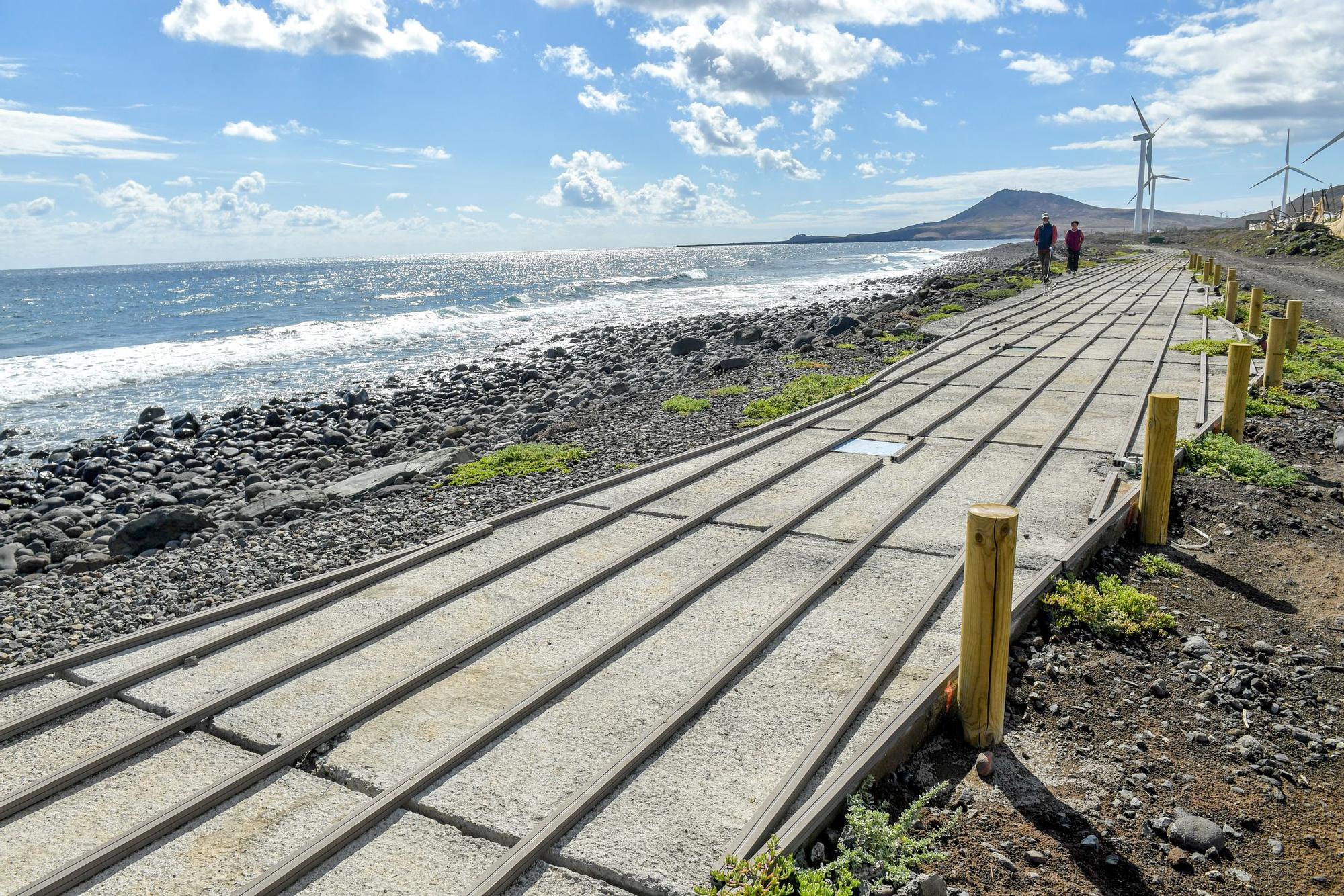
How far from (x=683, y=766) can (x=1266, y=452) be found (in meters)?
7.96

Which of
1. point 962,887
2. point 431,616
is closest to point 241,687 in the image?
point 431,616

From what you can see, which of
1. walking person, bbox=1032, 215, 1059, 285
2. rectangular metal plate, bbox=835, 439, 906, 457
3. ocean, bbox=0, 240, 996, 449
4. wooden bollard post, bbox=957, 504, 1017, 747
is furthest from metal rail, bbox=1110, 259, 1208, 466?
ocean, bbox=0, 240, 996, 449

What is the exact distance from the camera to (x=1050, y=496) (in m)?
7.25

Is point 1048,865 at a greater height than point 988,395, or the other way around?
point 988,395

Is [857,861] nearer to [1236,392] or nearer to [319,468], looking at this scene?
[1236,392]

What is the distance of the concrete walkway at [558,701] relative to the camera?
335 cm

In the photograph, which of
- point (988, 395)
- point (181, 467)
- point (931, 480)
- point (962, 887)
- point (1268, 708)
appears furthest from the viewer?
point (181, 467)

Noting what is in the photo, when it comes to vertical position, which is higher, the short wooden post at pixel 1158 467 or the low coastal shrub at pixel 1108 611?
the short wooden post at pixel 1158 467

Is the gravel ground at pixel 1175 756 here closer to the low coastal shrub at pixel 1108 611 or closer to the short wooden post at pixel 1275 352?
the low coastal shrub at pixel 1108 611

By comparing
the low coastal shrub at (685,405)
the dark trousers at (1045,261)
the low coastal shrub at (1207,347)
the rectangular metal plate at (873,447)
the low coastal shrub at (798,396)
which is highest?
the dark trousers at (1045,261)

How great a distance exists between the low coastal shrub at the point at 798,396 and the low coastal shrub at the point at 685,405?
80 centimetres

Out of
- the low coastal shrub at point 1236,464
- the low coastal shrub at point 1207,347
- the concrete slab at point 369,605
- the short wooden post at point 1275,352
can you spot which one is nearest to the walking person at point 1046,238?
the low coastal shrub at point 1207,347

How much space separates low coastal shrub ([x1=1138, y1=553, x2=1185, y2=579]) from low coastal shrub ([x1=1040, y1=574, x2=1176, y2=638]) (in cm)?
59

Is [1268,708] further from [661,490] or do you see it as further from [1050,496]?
[661,490]
